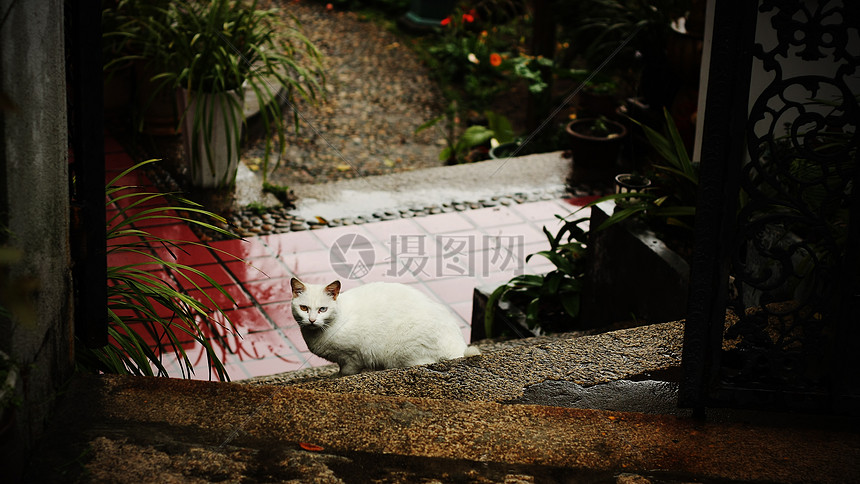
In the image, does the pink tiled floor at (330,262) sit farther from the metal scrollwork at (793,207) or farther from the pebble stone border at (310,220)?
the metal scrollwork at (793,207)

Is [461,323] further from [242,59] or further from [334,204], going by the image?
[242,59]

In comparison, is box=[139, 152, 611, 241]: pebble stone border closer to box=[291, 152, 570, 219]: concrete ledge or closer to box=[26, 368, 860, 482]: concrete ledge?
box=[291, 152, 570, 219]: concrete ledge

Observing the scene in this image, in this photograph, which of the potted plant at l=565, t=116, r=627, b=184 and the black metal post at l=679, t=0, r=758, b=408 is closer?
the black metal post at l=679, t=0, r=758, b=408

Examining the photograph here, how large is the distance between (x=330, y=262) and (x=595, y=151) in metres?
2.39

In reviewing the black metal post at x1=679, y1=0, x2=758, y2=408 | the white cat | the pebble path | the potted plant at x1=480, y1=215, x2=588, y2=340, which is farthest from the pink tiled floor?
the black metal post at x1=679, y1=0, x2=758, y2=408

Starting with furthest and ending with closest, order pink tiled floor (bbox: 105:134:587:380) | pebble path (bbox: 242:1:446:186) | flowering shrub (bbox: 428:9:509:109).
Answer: flowering shrub (bbox: 428:9:509:109), pebble path (bbox: 242:1:446:186), pink tiled floor (bbox: 105:134:587:380)

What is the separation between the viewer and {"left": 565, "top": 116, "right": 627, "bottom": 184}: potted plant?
621 centimetres

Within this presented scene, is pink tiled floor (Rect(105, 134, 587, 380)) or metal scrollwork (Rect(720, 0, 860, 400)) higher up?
metal scrollwork (Rect(720, 0, 860, 400))

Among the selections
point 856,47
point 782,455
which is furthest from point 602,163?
point 782,455

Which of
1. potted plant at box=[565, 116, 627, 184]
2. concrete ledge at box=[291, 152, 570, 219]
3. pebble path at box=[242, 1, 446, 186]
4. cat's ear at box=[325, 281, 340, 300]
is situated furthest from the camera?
pebble path at box=[242, 1, 446, 186]

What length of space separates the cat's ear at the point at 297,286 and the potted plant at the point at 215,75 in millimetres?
2164

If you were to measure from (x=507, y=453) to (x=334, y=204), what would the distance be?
3757mm

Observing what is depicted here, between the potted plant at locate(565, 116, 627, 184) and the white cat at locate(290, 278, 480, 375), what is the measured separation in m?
2.98

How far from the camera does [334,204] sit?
5.62m
